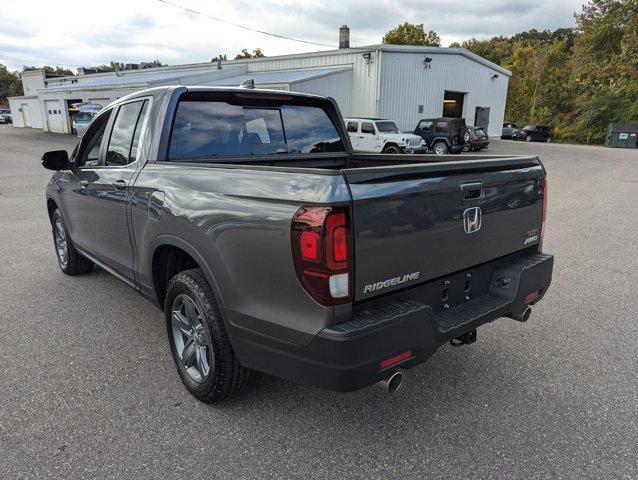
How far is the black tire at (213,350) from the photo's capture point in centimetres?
259

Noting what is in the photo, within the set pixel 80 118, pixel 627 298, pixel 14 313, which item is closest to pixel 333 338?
pixel 14 313

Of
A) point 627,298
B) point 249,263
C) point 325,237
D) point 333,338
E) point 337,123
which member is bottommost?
point 627,298

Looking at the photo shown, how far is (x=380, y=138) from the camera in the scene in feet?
64.0

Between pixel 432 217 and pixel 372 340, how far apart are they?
0.73 metres

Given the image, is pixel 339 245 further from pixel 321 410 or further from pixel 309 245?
pixel 321 410

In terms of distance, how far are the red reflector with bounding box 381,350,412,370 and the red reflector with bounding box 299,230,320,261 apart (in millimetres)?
→ 595

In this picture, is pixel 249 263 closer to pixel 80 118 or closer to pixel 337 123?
pixel 337 123

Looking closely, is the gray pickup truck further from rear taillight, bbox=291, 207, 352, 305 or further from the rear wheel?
the rear wheel

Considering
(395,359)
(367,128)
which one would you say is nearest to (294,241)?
(395,359)

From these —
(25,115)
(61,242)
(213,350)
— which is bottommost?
(61,242)

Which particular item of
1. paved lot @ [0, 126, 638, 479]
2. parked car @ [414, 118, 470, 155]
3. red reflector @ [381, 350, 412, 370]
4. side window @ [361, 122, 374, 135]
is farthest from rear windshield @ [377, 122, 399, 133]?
red reflector @ [381, 350, 412, 370]

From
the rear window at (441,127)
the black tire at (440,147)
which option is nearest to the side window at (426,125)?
the rear window at (441,127)

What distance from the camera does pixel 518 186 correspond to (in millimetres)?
2928

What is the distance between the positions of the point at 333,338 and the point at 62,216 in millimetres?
4075
